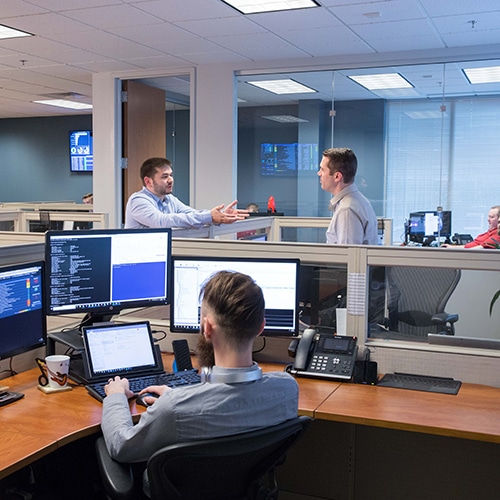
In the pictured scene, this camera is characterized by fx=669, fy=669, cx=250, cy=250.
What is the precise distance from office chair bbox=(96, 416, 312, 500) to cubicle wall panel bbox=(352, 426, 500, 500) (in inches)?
41.8

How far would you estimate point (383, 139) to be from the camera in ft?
24.3

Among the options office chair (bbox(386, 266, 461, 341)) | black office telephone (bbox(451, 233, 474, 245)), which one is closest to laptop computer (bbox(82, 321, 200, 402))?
office chair (bbox(386, 266, 461, 341))

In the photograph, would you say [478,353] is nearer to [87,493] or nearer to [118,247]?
[118,247]

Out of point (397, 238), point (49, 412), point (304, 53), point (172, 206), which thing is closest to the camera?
point (49, 412)

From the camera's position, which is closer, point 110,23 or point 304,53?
point 110,23

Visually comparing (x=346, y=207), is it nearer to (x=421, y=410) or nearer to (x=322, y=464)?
(x=322, y=464)

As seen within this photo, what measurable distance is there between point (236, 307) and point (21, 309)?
0.94 m

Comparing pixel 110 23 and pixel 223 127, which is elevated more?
pixel 110 23

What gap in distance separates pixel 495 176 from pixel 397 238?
1.22 metres

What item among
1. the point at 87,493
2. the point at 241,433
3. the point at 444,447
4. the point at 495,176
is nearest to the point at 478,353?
the point at 444,447

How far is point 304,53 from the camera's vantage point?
618cm

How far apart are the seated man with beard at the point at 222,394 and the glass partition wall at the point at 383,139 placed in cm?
495

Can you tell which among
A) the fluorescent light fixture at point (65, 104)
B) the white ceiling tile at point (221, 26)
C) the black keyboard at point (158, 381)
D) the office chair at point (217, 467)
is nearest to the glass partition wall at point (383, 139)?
the white ceiling tile at point (221, 26)

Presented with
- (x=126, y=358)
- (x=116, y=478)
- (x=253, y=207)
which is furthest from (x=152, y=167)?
(x=253, y=207)
